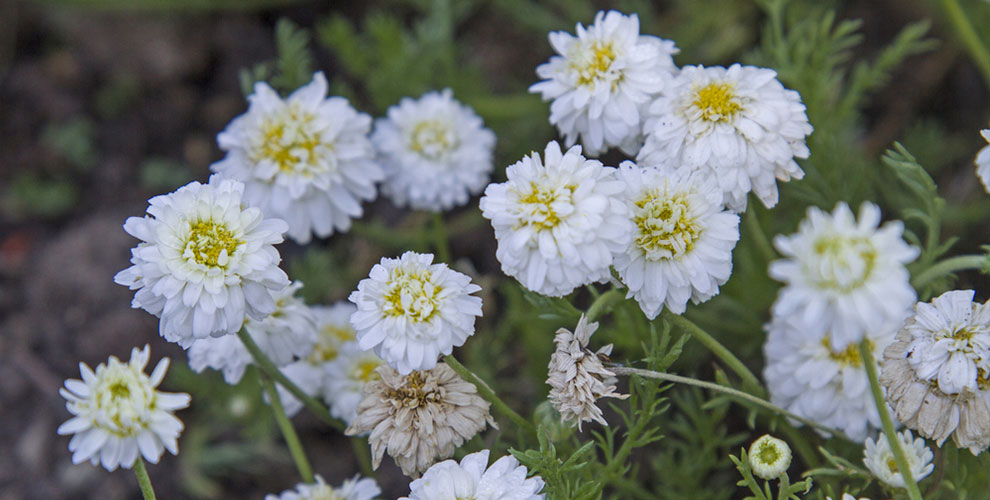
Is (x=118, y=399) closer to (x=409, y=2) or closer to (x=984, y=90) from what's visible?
(x=409, y=2)

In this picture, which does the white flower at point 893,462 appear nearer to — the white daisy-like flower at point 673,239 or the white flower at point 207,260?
the white daisy-like flower at point 673,239

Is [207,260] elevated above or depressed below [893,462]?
above

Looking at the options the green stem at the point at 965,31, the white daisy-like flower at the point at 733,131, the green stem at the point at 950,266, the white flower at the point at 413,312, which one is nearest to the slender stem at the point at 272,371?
the white flower at the point at 413,312

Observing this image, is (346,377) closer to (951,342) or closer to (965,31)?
(951,342)

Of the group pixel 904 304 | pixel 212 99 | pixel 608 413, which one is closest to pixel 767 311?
pixel 608 413

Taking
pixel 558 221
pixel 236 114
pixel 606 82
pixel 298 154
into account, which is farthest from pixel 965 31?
pixel 236 114
